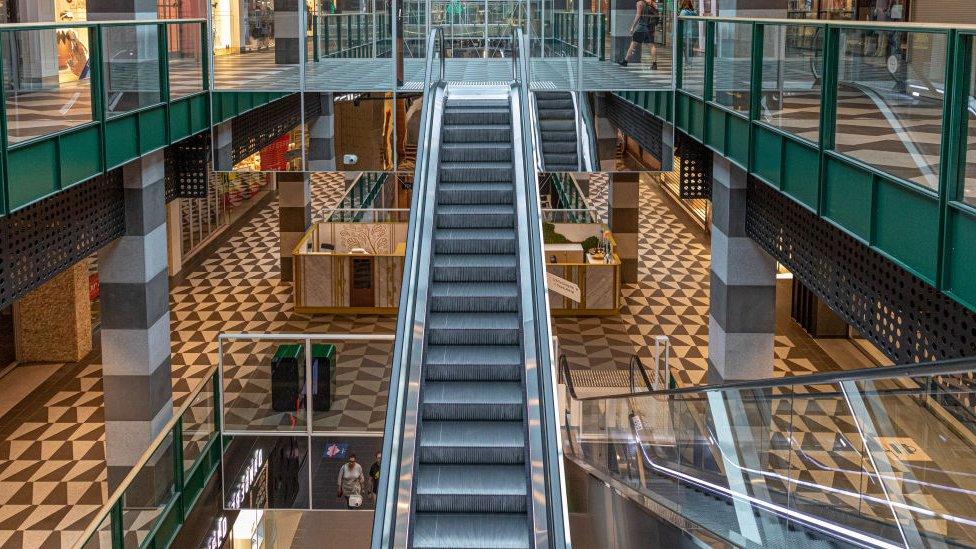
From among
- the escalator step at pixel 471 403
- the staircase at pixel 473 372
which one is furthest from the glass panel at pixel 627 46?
the escalator step at pixel 471 403

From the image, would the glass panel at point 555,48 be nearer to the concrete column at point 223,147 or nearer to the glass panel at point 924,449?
the concrete column at point 223,147

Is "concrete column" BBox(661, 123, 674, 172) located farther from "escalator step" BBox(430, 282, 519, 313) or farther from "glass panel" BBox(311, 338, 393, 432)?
"escalator step" BBox(430, 282, 519, 313)

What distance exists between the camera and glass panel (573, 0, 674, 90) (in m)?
15.1

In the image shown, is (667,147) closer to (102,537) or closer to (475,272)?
(475,272)

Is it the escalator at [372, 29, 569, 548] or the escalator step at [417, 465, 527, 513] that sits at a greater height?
the escalator at [372, 29, 569, 548]

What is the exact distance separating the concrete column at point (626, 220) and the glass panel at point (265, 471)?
527 inches

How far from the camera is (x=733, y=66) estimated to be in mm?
11055

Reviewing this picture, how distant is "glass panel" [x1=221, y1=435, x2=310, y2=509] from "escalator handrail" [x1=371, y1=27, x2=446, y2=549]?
367 centimetres

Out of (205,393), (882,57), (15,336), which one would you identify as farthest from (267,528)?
(882,57)

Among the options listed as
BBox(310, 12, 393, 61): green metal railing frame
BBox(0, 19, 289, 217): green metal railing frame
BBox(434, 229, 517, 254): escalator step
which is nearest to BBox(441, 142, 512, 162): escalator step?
BBox(434, 229, 517, 254): escalator step

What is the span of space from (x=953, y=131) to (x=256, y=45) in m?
12.8

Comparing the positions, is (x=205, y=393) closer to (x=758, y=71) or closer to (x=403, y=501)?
(x=403, y=501)

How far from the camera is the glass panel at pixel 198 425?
39.8ft

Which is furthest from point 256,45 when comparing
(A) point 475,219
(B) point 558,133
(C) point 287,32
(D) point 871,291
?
(D) point 871,291
